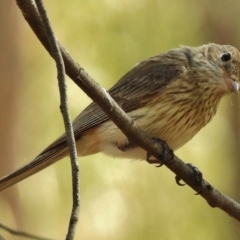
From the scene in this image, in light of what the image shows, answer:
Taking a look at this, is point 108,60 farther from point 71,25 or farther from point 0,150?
point 0,150

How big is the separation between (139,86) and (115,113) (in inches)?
Result: 52.4

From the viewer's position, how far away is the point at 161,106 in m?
3.67

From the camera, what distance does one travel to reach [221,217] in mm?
5398

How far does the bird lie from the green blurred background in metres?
1.31

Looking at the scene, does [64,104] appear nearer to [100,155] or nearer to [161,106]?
[161,106]

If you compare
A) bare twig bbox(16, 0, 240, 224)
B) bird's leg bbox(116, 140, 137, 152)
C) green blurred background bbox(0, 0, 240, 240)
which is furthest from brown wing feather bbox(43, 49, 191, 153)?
green blurred background bbox(0, 0, 240, 240)

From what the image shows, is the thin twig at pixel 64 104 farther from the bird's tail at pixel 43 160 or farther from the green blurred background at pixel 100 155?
the green blurred background at pixel 100 155

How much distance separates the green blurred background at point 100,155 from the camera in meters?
5.38

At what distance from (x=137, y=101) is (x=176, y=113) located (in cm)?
25

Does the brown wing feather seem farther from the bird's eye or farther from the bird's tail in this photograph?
the bird's eye

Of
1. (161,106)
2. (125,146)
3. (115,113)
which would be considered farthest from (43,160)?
(115,113)

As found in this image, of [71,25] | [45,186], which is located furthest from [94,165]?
[71,25]

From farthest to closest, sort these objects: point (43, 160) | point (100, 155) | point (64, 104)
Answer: point (100, 155), point (43, 160), point (64, 104)

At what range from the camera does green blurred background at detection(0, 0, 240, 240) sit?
5379mm
